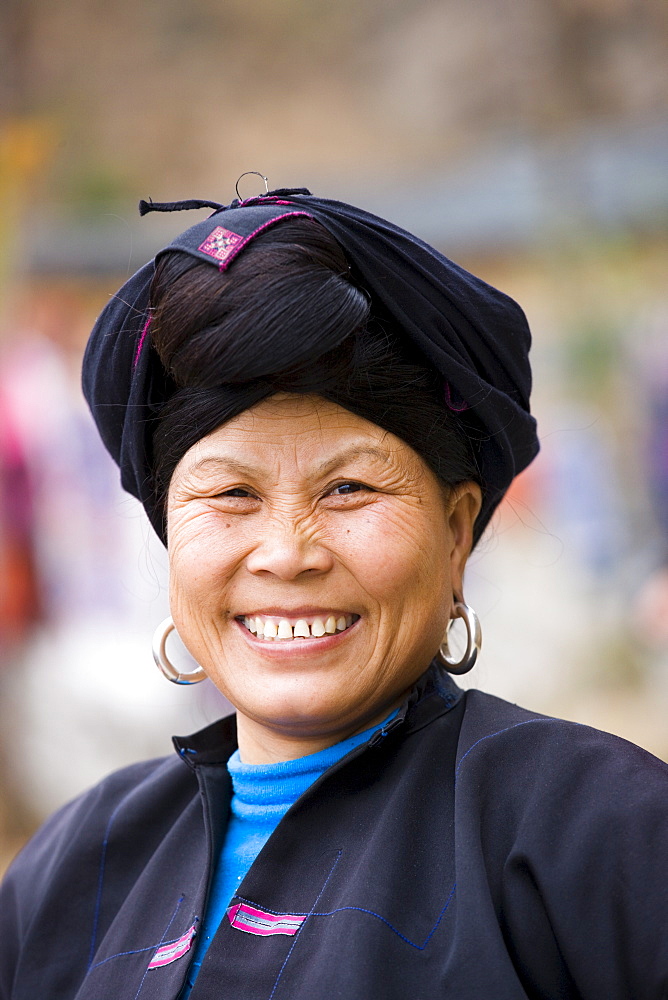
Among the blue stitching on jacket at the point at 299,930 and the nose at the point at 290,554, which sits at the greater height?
the nose at the point at 290,554

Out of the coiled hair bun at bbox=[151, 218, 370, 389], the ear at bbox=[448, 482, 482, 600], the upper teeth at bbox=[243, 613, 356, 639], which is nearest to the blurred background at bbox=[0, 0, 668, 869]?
the ear at bbox=[448, 482, 482, 600]

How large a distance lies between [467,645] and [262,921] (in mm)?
520

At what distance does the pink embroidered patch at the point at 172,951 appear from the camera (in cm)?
153

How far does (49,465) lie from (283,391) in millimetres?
4420

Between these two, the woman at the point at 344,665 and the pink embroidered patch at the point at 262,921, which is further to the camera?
the pink embroidered patch at the point at 262,921

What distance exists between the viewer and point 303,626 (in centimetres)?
154

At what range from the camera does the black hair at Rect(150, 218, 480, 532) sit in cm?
142

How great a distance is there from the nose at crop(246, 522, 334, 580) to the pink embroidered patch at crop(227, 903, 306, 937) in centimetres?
48

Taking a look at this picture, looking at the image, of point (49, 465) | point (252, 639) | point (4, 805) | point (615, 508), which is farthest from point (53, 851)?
point (4, 805)

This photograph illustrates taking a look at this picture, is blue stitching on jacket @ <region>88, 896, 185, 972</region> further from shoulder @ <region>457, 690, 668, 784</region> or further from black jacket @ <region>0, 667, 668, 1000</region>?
shoulder @ <region>457, 690, 668, 784</region>

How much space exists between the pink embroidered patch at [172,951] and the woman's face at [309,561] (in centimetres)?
33

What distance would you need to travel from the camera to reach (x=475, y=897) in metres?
1.32

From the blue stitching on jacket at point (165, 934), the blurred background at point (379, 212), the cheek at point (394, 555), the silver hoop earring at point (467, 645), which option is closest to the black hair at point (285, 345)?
the cheek at point (394, 555)

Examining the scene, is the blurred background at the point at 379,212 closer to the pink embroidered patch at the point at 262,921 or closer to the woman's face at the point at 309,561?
the woman's face at the point at 309,561
